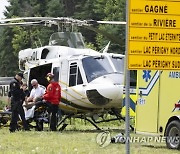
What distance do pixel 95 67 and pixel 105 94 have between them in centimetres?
107

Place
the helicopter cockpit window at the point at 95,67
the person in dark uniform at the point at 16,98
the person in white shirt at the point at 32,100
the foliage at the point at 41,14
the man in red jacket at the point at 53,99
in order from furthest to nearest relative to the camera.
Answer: the foliage at the point at 41,14 → the helicopter cockpit window at the point at 95,67 → the person in white shirt at the point at 32,100 → the man in red jacket at the point at 53,99 → the person in dark uniform at the point at 16,98

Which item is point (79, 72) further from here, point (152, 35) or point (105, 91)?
point (152, 35)

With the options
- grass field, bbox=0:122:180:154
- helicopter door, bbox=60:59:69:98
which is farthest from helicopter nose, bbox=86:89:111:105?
grass field, bbox=0:122:180:154

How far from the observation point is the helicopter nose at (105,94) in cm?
1562

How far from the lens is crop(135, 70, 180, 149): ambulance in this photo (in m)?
10.9

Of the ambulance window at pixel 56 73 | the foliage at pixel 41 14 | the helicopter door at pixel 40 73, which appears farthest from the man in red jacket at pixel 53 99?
the foliage at pixel 41 14

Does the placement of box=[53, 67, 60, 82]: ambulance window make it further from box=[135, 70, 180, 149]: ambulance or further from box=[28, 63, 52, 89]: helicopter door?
box=[135, 70, 180, 149]: ambulance

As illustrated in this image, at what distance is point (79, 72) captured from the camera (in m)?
16.5

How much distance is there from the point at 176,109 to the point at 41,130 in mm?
5985

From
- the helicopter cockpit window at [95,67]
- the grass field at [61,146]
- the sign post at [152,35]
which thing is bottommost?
the grass field at [61,146]

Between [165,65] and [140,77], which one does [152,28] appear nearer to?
[165,65]

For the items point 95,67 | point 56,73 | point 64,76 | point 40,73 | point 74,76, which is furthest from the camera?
point 40,73

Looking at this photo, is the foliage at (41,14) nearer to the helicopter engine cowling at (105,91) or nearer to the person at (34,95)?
the person at (34,95)

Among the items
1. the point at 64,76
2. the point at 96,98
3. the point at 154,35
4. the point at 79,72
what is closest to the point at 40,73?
the point at 64,76
